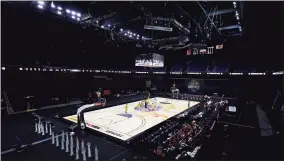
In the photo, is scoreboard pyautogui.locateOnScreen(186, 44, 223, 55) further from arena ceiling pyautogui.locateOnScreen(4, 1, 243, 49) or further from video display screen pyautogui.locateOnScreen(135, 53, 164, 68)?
video display screen pyautogui.locateOnScreen(135, 53, 164, 68)

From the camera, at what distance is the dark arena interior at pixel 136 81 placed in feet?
10.8

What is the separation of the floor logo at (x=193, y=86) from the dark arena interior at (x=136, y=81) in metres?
0.10

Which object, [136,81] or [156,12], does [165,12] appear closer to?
[156,12]

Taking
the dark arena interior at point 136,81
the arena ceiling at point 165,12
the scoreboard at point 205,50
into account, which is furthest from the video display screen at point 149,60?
the scoreboard at point 205,50

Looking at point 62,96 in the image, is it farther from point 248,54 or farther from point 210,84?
point 248,54

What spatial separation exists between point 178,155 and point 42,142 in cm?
283

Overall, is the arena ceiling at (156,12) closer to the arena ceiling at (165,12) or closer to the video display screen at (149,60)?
the arena ceiling at (165,12)

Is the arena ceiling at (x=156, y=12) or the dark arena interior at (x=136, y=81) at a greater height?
the arena ceiling at (x=156, y=12)

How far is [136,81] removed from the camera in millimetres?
15203

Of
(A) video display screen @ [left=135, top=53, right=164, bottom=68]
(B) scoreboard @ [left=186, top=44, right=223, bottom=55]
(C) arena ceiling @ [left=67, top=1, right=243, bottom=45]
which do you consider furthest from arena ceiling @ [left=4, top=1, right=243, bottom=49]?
(B) scoreboard @ [left=186, top=44, right=223, bottom=55]

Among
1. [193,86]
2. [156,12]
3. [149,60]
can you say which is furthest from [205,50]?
[156,12]

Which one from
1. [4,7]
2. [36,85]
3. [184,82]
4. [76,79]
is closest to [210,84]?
[184,82]

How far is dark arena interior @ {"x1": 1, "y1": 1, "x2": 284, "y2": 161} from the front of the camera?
3.30m

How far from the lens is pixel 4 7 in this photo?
6.39m
